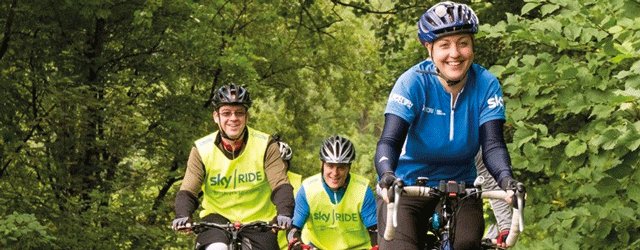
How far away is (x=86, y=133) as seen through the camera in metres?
18.2

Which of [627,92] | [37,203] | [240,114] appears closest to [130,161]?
[37,203]

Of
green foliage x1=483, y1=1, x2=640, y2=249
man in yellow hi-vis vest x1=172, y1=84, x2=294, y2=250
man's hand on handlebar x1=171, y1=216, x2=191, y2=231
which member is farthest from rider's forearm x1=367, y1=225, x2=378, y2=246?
man's hand on handlebar x1=171, y1=216, x2=191, y2=231

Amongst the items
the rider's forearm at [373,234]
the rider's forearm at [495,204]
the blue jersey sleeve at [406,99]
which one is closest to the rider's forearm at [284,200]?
the rider's forearm at [373,234]

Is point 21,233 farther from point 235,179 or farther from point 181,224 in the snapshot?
point 181,224

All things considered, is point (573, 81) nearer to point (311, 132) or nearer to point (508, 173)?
point (508, 173)

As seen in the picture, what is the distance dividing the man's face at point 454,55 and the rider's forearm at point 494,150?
0.89 feet

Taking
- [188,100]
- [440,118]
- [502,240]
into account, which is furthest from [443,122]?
[188,100]

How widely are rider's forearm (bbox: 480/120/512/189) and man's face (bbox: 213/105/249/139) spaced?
10.3 feet

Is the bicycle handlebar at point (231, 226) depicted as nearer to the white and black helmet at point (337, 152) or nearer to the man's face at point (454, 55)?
the white and black helmet at point (337, 152)

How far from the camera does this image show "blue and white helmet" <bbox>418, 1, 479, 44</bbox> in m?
5.31

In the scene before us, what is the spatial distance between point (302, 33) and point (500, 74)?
1570cm

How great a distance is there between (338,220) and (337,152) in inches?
23.2

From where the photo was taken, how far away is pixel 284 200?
26.0ft

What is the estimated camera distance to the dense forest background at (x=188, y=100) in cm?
756
